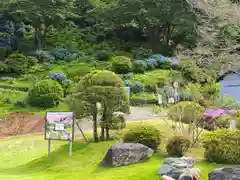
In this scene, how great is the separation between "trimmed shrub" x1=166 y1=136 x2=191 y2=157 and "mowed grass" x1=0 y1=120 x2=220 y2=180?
0.41m

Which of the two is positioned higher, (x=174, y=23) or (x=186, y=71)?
(x=174, y=23)

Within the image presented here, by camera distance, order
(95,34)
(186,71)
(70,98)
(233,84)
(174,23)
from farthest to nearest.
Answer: (95,34) < (174,23) < (186,71) < (233,84) < (70,98)

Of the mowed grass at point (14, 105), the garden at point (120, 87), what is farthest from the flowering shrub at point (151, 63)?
the mowed grass at point (14, 105)

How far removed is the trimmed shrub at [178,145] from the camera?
14258 millimetres

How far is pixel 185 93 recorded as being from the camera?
2895 centimetres

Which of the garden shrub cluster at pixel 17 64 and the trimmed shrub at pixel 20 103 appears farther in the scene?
the garden shrub cluster at pixel 17 64

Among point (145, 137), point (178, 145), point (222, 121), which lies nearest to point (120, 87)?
point (145, 137)

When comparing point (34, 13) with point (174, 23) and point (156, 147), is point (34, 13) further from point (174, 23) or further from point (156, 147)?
point (156, 147)

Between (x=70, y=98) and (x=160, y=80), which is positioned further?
(x=160, y=80)

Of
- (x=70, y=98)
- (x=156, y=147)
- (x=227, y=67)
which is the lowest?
(x=156, y=147)

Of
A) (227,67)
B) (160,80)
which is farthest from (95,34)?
(227,67)

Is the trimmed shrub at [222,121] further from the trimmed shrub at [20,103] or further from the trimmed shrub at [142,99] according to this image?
the trimmed shrub at [20,103]

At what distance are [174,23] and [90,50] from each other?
749cm

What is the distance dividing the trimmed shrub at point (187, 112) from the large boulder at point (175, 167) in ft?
12.5
